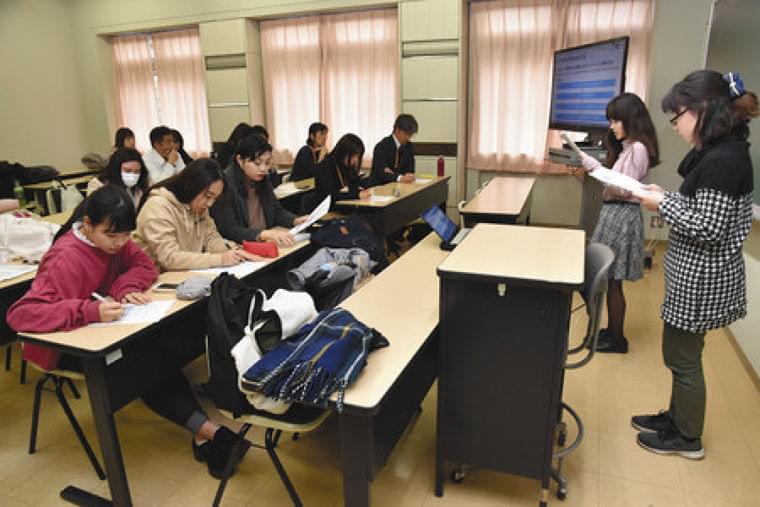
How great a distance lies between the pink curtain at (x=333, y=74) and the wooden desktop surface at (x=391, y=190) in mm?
1439

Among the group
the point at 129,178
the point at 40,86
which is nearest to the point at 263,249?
the point at 129,178

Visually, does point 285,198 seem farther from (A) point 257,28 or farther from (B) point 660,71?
(B) point 660,71

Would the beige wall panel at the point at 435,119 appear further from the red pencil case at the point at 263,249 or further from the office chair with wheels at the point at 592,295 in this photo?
the office chair with wheels at the point at 592,295

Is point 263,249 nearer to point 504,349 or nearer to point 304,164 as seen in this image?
point 504,349

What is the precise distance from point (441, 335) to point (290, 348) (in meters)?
0.52

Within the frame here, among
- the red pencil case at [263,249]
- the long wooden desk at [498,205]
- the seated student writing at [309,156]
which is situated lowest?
the red pencil case at [263,249]

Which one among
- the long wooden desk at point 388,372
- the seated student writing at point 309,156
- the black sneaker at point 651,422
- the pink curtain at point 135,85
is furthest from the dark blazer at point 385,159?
the pink curtain at point 135,85

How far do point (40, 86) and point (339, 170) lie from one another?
536cm

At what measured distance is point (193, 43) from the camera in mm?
6742

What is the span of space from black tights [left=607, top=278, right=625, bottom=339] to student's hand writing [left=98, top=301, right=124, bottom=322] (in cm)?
249

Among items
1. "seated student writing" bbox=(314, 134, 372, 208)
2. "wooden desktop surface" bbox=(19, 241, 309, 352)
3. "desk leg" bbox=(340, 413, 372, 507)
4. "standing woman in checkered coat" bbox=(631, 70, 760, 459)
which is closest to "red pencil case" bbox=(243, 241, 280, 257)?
"wooden desktop surface" bbox=(19, 241, 309, 352)

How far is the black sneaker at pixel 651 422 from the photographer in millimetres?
2270

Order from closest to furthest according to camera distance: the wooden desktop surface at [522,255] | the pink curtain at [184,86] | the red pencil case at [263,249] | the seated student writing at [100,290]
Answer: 1. the wooden desktop surface at [522,255]
2. the seated student writing at [100,290]
3. the red pencil case at [263,249]
4. the pink curtain at [184,86]

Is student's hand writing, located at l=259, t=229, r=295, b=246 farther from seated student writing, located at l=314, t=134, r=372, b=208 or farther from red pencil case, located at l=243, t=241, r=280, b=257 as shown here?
seated student writing, located at l=314, t=134, r=372, b=208
